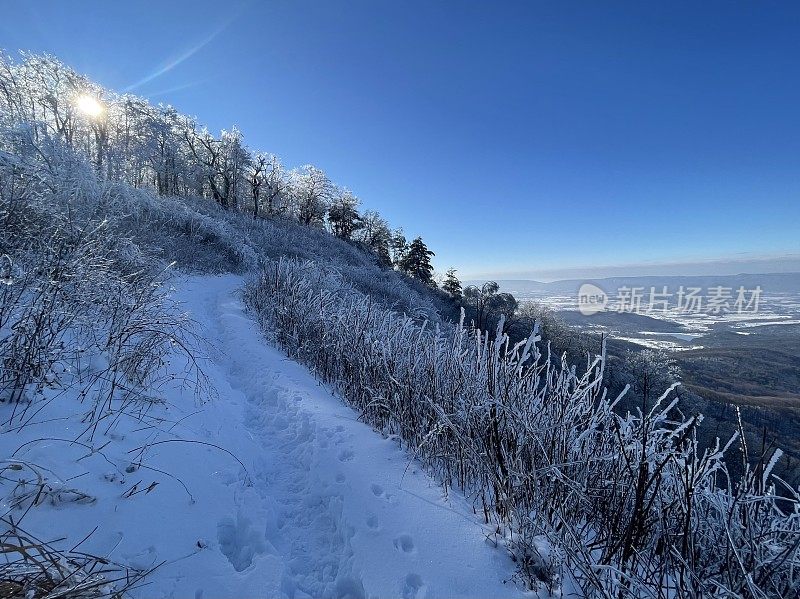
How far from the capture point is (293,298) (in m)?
9.42

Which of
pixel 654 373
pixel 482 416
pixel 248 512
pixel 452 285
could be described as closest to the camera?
pixel 248 512

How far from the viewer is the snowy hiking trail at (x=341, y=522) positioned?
7.27 ft

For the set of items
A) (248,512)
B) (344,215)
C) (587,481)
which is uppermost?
(344,215)

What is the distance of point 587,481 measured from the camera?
236 centimetres

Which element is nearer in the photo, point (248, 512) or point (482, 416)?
point (248, 512)

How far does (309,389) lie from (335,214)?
194ft

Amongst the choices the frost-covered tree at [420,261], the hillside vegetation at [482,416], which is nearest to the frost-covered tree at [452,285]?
the frost-covered tree at [420,261]

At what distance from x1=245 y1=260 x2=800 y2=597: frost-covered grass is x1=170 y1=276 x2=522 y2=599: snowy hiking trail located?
286mm

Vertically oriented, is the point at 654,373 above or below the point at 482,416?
below

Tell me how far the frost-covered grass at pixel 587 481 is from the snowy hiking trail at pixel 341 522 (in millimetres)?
286

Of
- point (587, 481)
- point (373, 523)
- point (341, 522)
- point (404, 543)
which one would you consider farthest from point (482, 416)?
point (341, 522)

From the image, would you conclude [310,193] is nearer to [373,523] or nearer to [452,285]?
[452,285]

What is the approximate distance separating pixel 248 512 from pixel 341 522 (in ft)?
2.48

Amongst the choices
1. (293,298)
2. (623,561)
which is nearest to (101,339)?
(623,561)
